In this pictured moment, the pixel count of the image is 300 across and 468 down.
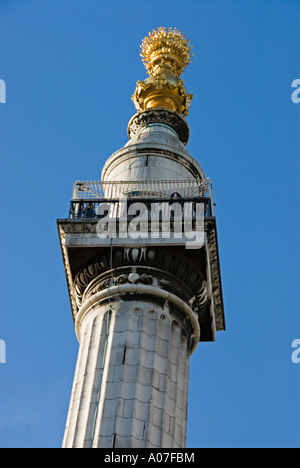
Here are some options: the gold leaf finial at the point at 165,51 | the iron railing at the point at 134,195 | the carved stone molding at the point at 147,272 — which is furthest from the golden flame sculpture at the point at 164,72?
the carved stone molding at the point at 147,272

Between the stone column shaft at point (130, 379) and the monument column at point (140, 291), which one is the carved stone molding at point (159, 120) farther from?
the stone column shaft at point (130, 379)

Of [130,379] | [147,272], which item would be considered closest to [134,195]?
[147,272]

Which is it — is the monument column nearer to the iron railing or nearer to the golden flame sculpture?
the iron railing

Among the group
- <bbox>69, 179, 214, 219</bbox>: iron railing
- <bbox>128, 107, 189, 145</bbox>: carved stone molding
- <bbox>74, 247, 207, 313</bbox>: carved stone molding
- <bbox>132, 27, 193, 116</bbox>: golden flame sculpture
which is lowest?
<bbox>74, 247, 207, 313</bbox>: carved stone molding

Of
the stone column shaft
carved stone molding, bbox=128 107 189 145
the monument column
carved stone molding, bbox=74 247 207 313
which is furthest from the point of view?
carved stone molding, bbox=128 107 189 145

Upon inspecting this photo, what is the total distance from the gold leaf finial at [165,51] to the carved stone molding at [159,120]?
3771mm

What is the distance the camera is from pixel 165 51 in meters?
37.3

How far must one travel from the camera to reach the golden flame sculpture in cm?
3412

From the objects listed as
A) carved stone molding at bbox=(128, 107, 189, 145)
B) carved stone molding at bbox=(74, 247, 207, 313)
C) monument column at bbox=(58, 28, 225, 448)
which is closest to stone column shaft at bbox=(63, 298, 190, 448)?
monument column at bbox=(58, 28, 225, 448)

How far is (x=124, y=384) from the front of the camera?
22.7 meters

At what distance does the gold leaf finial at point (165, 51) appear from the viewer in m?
36.9
